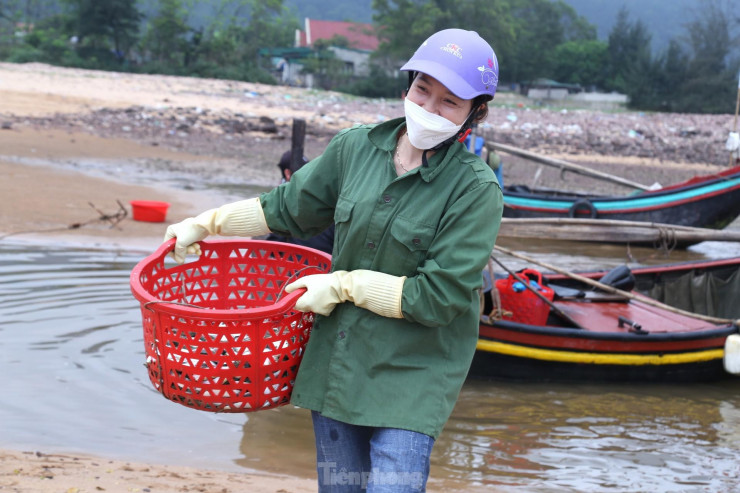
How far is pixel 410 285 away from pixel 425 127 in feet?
1.44

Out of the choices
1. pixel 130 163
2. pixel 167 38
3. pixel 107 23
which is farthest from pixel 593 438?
pixel 107 23

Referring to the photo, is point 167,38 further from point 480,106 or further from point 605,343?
point 480,106

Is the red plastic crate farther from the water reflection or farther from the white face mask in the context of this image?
the white face mask

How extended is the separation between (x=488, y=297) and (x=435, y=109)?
14.0 ft

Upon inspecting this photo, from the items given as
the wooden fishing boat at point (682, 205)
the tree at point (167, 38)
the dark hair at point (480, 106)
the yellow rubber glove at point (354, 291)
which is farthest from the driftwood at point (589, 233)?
the tree at point (167, 38)

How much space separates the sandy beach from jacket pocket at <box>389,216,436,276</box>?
2136mm

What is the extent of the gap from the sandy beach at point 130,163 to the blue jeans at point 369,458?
1.71 meters

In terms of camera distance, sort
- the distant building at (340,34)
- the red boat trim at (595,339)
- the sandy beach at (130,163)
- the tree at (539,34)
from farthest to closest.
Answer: the distant building at (340,34)
the tree at (539,34)
the red boat trim at (595,339)
the sandy beach at (130,163)

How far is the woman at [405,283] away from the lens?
7.54 ft

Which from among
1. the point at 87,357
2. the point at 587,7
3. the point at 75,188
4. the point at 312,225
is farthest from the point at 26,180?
the point at 587,7

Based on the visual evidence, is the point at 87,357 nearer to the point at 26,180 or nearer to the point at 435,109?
the point at 435,109

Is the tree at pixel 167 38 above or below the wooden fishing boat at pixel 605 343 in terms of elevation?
above

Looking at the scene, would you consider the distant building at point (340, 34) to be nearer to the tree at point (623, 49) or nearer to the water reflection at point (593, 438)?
the tree at point (623, 49)

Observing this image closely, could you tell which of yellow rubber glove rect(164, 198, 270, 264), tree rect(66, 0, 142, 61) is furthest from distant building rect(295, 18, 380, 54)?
yellow rubber glove rect(164, 198, 270, 264)
